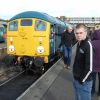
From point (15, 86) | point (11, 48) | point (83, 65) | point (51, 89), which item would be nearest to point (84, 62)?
point (83, 65)

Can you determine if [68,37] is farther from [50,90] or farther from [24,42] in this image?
[50,90]

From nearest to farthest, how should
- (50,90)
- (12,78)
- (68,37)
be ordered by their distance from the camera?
(50,90)
(12,78)
(68,37)

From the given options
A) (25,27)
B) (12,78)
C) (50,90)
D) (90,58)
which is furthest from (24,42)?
(90,58)

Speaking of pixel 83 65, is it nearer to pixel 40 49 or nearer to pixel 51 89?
pixel 51 89

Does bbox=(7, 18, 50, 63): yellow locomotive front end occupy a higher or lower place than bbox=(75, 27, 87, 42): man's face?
lower

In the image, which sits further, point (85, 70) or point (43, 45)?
point (43, 45)

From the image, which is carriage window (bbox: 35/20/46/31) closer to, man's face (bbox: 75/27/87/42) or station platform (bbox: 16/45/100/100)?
station platform (bbox: 16/45/100/100)

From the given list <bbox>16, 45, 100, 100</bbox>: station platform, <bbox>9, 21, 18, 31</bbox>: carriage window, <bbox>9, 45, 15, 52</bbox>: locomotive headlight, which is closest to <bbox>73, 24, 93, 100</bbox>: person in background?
<bbox>16, 45, 100, 100</bbox>: station platform

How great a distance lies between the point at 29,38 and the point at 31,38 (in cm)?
9

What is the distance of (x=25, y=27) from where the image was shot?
16.2 m

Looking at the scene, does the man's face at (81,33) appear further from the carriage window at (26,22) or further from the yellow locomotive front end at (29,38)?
the carriage window at (26,22)

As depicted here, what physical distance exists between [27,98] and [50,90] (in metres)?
2.06

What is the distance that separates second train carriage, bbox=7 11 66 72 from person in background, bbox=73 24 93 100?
30.3 feet

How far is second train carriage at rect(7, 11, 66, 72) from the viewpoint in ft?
52.5
